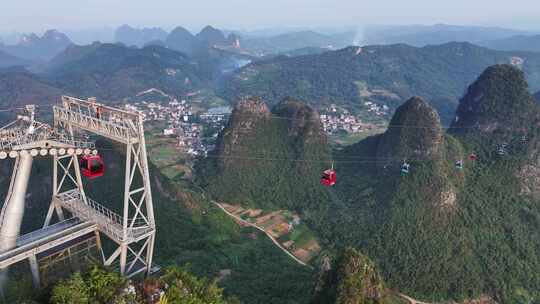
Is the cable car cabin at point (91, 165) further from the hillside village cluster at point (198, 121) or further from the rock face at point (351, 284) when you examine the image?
the hillside village cluster at point (198, 121)

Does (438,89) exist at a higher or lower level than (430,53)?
lower

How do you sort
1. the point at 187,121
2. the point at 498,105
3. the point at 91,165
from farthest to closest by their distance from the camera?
the point at 187,121 < the point at 498,105 < the point at 91,165

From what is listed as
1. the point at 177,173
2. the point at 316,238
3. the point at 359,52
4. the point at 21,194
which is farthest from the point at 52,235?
the point at 359,52

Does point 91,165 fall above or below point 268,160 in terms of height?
above

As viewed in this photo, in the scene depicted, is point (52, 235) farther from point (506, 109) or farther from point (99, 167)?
point (506, 109)

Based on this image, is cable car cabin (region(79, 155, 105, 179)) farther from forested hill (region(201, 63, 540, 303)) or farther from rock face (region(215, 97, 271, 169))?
rock face (region(215, 97, 271, 169))

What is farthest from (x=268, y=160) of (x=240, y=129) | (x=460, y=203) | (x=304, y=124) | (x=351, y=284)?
(x=351, y=284)

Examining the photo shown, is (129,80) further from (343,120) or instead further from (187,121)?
(343,120)

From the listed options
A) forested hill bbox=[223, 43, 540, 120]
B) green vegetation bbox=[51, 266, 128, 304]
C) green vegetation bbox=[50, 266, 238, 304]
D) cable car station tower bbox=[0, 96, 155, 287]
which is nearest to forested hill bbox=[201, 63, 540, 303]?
green vegetation bbox=[50, 266, 238, 304]
